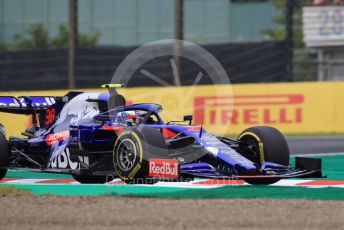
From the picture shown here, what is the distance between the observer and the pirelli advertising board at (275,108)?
26.7m

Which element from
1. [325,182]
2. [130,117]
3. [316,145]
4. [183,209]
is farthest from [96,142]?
[316,145]

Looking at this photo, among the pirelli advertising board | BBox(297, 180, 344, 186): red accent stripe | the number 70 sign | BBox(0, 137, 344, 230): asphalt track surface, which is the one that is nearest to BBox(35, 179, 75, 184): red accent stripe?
BBox(0, 137, 344, 230): asphalt track surface

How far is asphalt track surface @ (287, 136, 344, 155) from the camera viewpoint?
21906 millimetres

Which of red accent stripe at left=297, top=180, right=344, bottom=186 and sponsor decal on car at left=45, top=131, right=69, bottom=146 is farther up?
sponsor decal on car at left=45, top=131, right=69, bottom=146

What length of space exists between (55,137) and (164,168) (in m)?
2.60

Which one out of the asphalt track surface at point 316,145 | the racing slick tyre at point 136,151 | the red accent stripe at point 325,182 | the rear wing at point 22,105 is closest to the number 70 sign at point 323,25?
the asphalt track surface at point 316,145

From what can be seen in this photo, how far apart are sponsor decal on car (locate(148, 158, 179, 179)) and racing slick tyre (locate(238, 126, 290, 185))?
139 cm

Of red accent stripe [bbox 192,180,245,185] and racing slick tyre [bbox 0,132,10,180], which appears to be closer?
red accent stripe [bbox 192,180,245,185]

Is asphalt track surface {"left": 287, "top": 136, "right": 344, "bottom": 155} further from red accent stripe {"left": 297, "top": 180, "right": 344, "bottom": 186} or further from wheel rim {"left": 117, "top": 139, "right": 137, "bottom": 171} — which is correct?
wheel rim {"left": 117, "top": 139, "right": 137, "bottom": 171}

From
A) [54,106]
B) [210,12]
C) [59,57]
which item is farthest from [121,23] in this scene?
[54,106]

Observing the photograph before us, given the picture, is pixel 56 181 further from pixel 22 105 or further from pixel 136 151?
pixel 136 151

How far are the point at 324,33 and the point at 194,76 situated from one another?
11.6 metres

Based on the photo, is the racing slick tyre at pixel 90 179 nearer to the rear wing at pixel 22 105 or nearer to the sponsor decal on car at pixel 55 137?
the sponsor decal on car at pixel 55 137

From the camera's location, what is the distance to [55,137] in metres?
14.8
